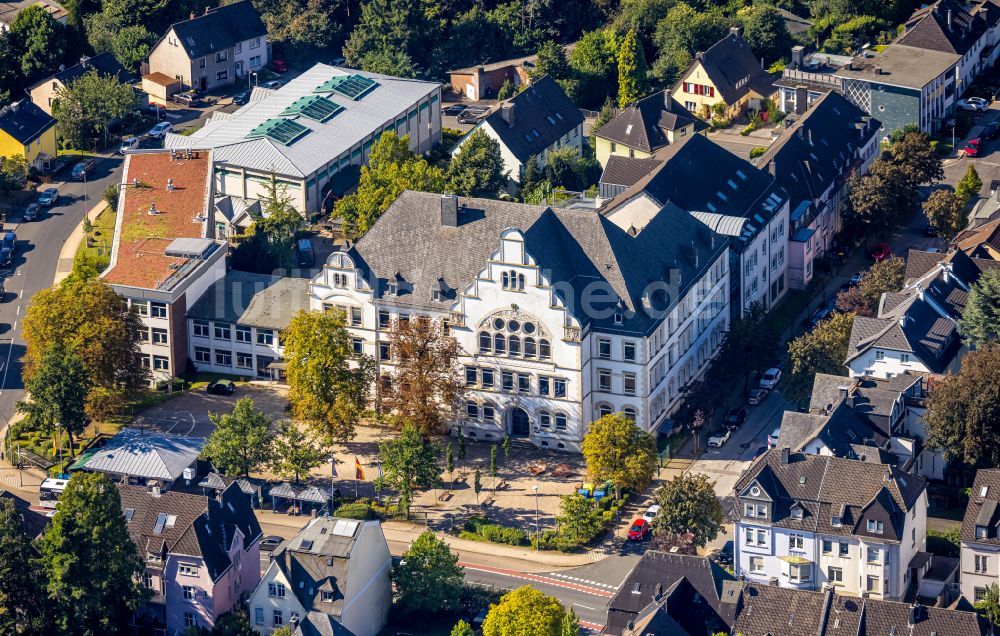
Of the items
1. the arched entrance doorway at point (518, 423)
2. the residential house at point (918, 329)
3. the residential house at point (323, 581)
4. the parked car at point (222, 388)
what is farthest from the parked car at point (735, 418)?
the parked car at point (222, 388)

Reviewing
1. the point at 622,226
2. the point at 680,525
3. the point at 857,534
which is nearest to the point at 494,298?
the point at 622,226

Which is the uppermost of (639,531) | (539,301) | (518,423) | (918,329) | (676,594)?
(539,301)

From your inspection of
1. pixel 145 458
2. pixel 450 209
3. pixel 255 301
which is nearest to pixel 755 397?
pixel 450 209

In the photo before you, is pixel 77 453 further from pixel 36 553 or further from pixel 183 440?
pixel 36 553

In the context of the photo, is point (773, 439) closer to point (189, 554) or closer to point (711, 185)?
point (711, 185)

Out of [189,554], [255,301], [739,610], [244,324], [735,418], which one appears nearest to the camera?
[739,610]

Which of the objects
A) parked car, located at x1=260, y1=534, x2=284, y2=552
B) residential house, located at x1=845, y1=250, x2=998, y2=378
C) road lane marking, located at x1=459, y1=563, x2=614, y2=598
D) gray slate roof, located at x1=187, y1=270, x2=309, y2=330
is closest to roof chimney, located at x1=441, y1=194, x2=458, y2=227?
gray slate roof, located at x1=187, y1=270, x2=309, y2=330

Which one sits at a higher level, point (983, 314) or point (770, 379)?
point (983, 314)
